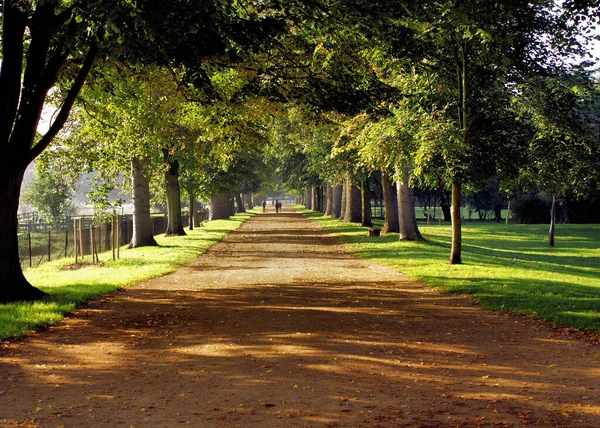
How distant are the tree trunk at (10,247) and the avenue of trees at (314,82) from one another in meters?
0.02

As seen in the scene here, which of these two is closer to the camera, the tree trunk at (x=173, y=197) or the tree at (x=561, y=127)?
the tree at (x=561, y=127)

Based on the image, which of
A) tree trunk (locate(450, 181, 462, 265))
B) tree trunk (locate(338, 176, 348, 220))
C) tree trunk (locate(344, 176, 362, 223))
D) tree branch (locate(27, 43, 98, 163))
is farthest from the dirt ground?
tree trunk (locate(338, 176, 348, 220))

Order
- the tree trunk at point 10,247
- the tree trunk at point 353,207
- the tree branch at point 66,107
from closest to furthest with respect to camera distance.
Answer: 1. the tree trunk at point 10,247
2. the tree branch at point 66,107
3. the tree trunk at point 353,207

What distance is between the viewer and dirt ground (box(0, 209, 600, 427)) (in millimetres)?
5742

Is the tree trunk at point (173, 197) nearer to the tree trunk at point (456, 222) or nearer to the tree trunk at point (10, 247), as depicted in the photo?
the tree trunk at point (456, 222)

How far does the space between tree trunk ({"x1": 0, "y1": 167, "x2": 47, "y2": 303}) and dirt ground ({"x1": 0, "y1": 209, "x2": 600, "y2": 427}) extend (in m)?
1.45

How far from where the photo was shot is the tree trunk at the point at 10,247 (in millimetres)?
12391

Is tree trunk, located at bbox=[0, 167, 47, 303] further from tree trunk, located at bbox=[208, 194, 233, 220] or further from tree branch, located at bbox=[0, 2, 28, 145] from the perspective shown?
tree trunk, located at bbox=[208, 194, 233, 220]

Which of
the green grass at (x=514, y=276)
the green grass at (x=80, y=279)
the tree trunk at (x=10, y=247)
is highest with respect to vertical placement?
the tree trunk at (x=10, y=247)

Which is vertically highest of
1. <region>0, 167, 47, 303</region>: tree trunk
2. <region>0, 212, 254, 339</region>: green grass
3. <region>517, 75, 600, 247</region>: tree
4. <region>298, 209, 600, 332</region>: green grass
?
<region>517, 75, 600, 247</region>: tree

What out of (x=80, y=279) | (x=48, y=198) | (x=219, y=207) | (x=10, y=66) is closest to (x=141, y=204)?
(x=80, y=279)

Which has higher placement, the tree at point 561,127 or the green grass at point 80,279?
the tree at point 561,127

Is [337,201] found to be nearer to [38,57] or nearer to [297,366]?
[38,57]

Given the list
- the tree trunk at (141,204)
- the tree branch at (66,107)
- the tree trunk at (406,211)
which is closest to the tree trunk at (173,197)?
the tree trunk at (141,204)
